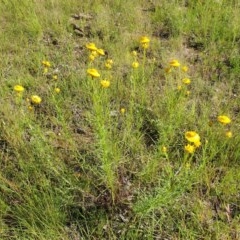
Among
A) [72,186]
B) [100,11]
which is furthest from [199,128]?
[100,11]

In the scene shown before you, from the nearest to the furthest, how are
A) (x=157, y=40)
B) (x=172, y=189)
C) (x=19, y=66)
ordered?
(x=172, y=189), (x=19, y=66), (x=157, y=40)

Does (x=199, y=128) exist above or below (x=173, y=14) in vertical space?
below

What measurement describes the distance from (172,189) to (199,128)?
0.91m

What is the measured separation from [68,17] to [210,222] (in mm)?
2816

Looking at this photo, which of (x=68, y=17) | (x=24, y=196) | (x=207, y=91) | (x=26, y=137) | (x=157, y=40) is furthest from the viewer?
(x=68, y=17)

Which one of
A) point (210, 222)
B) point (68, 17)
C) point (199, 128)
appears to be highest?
point (68, 17)

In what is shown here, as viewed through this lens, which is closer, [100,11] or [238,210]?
[238,210]

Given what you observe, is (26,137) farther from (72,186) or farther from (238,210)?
(238,210)

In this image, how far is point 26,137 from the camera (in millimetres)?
2604

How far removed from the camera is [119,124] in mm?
2748

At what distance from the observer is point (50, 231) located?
1.93 metres

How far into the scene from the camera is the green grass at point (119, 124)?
6.70ft

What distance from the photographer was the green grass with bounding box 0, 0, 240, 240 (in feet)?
6.70

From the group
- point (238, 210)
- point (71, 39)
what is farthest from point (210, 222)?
point (71, 39)
